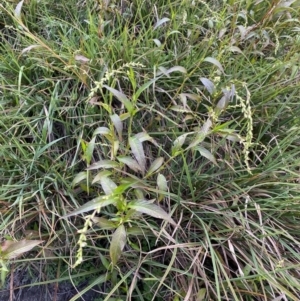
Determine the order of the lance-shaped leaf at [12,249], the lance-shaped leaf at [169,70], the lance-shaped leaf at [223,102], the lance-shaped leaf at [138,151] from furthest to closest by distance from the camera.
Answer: the lance-shaped leaf at [169,70] → the lance-shaped leaf at [223,102] → the lance-shaped leaf at [138,151] → the lance-shaped leaf at [12,249]

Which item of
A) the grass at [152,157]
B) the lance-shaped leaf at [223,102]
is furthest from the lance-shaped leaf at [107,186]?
the lance-shaped leaf at [223,102]

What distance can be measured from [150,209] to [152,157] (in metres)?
0.39

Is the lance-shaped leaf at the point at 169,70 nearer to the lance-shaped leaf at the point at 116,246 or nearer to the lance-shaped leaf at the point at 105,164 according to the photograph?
the lance-shaped leaf at the point at 105,164

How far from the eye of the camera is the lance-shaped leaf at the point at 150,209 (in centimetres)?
84

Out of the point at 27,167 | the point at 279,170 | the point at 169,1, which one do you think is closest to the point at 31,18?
the point at 169,1

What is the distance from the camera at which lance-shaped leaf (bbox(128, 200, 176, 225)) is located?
Result: 0.84 m

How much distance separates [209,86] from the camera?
1122mm

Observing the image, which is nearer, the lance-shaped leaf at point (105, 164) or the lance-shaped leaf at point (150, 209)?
the lance-shaped leaf at point (150, 209)

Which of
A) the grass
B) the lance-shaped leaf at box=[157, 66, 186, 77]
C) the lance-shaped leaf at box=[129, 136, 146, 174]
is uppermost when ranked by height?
the lance-shaped leaf at box=[157, 66, 186, 77]

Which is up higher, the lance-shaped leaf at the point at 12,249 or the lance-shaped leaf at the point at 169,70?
the lance-shaped leaf at the point at 169,70

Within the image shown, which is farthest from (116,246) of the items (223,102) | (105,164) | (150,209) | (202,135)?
(223,102)

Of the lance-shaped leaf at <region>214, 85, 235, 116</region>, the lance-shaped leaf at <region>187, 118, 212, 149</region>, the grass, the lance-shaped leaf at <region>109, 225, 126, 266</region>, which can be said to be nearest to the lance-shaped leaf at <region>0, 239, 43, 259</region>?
the grass

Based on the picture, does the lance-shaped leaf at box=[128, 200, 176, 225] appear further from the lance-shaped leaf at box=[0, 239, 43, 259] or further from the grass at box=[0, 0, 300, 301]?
the lance-shaped leaf at box=[0, 239, 43, 259]

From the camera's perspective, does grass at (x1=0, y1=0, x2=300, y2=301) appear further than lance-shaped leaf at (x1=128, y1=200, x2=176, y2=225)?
Yes
